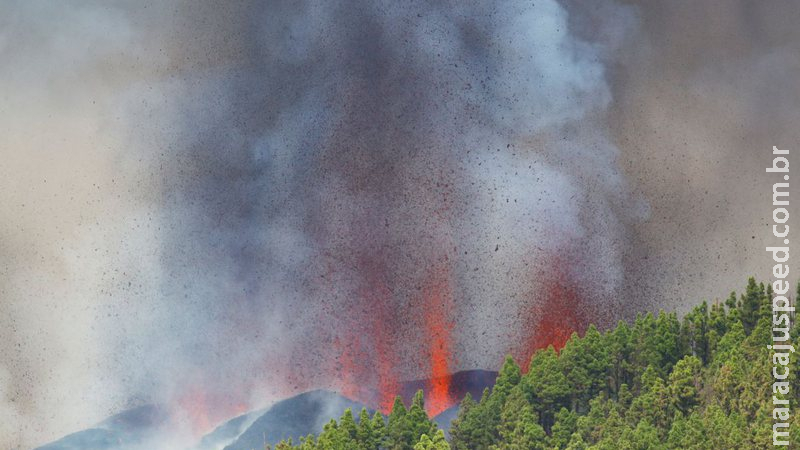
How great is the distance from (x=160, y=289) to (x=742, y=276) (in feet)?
82.7

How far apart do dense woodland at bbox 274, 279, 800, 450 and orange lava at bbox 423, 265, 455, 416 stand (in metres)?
18.4

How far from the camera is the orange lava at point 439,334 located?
109 metres

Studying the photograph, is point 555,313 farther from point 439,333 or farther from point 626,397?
point 626,397

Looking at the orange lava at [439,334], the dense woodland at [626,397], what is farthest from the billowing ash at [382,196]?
the dense woodland at [626,397]

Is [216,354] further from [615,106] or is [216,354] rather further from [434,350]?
[615,106]

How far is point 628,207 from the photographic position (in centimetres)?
11144

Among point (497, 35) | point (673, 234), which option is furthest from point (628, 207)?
point (497, 35)

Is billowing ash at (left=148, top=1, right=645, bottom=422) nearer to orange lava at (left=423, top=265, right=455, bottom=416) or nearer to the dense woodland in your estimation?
orange lava at (left=423, top=265, right=455, bottom=416)

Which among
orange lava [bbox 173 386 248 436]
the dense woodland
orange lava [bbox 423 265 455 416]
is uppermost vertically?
orange lava [bbox 423 265 455 416]

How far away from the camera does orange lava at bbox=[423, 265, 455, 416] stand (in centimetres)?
10925

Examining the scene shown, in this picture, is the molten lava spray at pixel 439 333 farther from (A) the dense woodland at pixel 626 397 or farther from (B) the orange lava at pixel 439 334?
(A) the dense woodland at pixel 626 397

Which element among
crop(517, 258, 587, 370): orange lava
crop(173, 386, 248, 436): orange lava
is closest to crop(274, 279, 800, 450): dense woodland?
crop(517, 258, 587, 370): orange lava

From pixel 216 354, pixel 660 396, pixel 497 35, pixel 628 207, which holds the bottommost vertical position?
pixel 660 396

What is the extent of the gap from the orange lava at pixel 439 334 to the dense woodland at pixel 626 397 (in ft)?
A: 60.5
